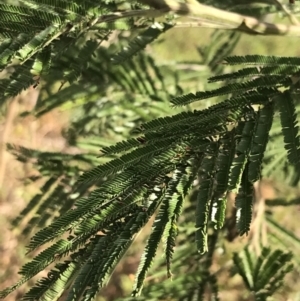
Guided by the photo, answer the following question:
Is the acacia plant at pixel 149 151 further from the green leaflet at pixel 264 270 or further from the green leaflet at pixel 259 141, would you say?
the green leaflet at pixel 264 270

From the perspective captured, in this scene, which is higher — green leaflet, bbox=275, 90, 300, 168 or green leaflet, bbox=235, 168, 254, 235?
green leaflet, bbox=275, 90, 300, 168

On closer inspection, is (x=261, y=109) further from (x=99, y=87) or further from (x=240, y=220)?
(x=99, y=87)

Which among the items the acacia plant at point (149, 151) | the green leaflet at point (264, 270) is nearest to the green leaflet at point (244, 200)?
the acacia plant at point (149, 151)

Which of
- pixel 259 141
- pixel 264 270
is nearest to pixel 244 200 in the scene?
pixel 259 141

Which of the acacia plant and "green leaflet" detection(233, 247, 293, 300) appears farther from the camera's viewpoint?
"green leaflet" detection(233, 247, 293, 300)

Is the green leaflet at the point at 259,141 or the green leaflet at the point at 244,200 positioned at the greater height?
the green leaflet at the point at 259,141

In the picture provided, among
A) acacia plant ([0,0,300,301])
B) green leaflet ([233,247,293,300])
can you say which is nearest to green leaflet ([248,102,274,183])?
acacia plant ([0,0,300,301])

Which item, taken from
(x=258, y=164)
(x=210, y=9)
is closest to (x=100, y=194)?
(x=258, y=164)

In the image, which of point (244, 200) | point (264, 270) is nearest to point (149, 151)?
point (244, 200)

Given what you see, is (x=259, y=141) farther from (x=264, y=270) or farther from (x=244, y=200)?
(x=264, y=270)

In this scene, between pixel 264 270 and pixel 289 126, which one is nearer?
pixel 289 126

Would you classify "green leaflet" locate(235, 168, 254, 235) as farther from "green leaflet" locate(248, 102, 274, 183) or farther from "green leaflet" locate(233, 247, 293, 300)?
"green leaflet" locate(233, 247, 293, 300)
